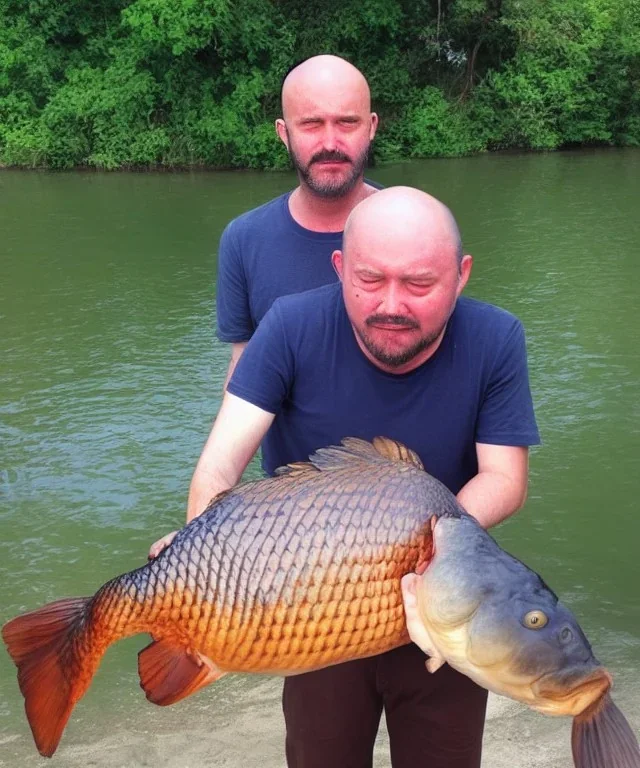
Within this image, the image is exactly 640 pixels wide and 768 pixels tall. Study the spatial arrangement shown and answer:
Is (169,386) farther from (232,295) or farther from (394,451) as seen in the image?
(394,451)

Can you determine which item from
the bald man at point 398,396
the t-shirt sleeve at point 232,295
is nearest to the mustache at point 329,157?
the t-shirt sleeve at point 232,295

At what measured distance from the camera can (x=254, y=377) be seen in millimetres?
2148

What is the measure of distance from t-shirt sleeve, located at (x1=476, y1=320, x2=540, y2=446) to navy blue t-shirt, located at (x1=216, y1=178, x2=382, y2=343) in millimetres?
821

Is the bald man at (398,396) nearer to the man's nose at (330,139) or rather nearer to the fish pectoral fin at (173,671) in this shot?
the fish pectoral fin at (173,671)

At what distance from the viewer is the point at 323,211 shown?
2.92 m

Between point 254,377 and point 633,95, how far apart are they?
74.3 feet

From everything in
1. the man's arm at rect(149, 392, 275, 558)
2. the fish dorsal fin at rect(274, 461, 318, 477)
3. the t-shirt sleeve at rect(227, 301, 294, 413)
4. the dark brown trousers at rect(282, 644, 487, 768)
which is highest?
the t-shirt sleeve at rect(227, 301, 294, 413)

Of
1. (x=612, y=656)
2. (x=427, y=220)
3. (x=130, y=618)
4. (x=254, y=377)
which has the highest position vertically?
(x=427, y=220)

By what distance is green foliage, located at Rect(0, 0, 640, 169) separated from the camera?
20.6 m

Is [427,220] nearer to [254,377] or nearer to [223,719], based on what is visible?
[254,377]

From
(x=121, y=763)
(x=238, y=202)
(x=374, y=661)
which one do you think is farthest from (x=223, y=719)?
(x=238, y=202)

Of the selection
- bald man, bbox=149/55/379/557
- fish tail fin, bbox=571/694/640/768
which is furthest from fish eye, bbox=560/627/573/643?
bald man, bbox=149/55/379/557

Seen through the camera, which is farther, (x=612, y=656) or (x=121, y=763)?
(x=612, y=656)

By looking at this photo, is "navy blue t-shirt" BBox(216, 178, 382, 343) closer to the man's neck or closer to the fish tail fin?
the man's neck
